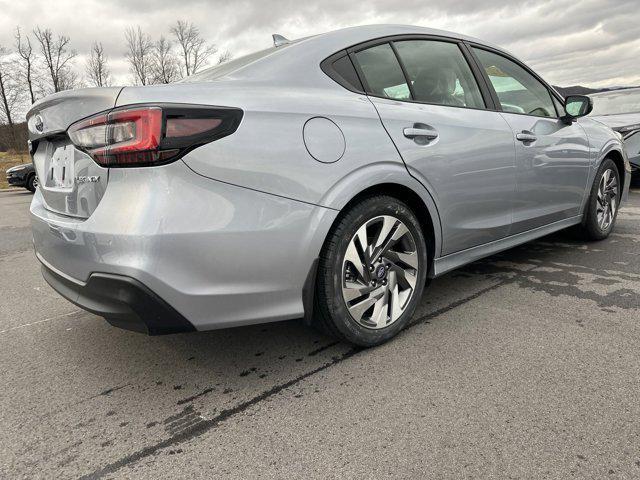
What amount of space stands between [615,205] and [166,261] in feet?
14.2

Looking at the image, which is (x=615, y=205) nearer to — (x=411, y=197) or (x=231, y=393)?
(x=411, y=197)

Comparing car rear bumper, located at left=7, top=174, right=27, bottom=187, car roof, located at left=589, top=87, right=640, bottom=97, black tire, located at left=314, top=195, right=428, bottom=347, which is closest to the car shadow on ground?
black tire, located at left=314, top=195, right=428, bottom=347

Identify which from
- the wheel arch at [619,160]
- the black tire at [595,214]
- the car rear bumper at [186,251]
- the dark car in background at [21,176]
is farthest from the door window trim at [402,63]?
the dark car in background at [21,176]

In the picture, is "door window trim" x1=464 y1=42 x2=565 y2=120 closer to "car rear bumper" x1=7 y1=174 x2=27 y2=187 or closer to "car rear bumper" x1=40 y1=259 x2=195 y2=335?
"car rear bumper" x1=40 y1=259 x2=195 y2=335

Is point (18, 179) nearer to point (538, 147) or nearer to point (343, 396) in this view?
point (538, 147)

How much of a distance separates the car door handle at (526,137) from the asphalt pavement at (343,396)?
0.99 m

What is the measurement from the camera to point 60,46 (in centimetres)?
3775

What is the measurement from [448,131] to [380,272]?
2.88ft

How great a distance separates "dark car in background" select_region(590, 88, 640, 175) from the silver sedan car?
528 centimetres

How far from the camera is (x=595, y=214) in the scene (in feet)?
13.7

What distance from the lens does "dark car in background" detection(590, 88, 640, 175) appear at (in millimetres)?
7191

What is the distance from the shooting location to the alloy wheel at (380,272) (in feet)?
7.55

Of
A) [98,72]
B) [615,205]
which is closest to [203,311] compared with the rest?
[615,205]

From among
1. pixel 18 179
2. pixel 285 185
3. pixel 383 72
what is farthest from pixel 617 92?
pixel 18 179
